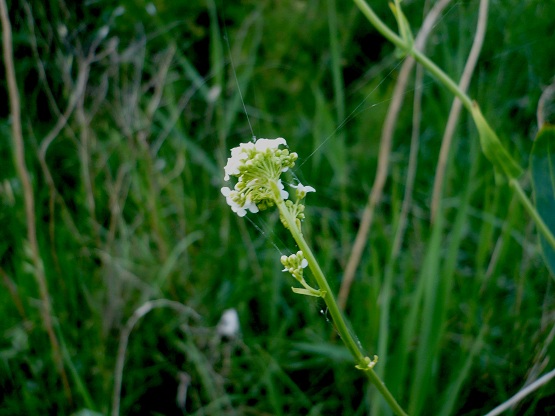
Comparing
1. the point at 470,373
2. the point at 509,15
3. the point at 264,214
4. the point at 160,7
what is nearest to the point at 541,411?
the point at 470,373

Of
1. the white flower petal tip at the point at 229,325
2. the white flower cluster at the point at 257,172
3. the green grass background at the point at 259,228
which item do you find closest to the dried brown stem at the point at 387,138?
the green grass background at the point at 259,228

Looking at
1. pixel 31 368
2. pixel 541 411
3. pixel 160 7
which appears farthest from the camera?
pixel 160 7

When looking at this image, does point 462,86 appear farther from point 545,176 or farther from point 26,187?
point 26,187

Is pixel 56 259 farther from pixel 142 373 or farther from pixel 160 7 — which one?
pixel 160 7

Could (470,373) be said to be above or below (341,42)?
below

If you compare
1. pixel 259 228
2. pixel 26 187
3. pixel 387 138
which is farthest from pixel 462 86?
pixel 26 187

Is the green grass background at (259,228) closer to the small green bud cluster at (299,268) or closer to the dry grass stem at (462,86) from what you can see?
the dry grass stem at (462,86)
